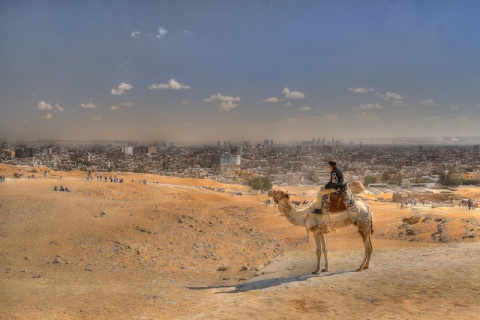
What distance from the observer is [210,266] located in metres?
13.8

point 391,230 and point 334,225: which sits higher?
point 334,225

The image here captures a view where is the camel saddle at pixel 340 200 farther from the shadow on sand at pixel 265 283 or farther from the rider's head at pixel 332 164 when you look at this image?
the shadow on sand at pixel 265 283

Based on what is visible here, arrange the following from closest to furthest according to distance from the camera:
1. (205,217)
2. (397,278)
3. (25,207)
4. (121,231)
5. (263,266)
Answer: (397,278) < (263,266) < (121,231) < (25,207) < (205,217)

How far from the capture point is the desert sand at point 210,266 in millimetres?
8016

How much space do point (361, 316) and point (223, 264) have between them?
7.43m

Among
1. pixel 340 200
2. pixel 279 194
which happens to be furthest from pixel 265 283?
pixel 340 200

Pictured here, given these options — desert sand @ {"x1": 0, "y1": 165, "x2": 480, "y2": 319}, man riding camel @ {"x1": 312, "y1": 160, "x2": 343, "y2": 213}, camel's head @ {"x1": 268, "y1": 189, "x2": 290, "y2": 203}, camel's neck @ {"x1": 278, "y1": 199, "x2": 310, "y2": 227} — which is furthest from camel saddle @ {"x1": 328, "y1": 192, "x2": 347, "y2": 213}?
desert sand @ {"x1": 0, "y1": 165, "x2": 480, "y2": 319}

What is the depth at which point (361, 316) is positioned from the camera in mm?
7305

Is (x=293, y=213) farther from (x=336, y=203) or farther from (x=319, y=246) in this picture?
(x=336, y=203)

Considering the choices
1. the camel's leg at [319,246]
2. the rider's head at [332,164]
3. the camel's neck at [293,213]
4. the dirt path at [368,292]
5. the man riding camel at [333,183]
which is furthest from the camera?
the camel's neck at [293,213]

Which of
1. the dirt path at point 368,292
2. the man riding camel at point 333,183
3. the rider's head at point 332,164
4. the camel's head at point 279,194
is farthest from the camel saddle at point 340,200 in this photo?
the dirt path at point 368,292

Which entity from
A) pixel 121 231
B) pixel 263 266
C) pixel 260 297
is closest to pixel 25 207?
pixel 121 231

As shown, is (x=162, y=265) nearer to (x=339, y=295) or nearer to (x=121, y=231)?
(x=121, y=231)

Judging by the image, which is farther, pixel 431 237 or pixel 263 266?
pixel 431 237
